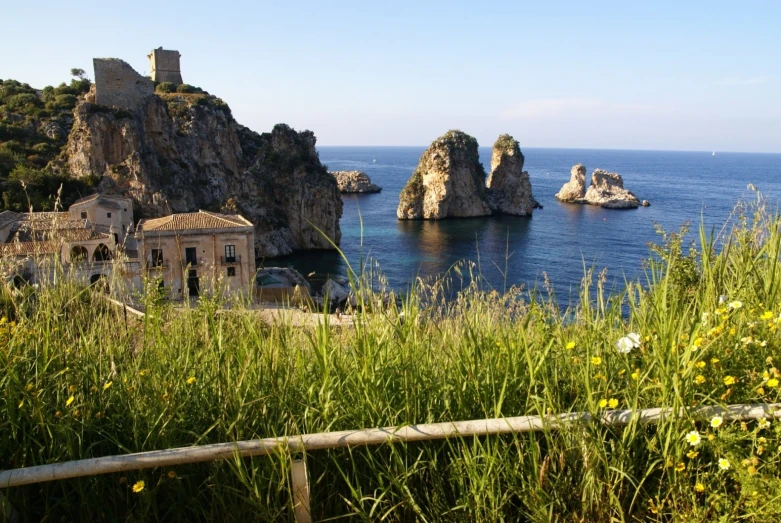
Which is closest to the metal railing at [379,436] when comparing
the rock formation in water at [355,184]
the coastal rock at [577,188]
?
the coastal rock at [577,188]

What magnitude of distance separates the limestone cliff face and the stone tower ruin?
9390 mm

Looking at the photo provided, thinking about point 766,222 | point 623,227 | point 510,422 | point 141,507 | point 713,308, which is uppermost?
point 766,222

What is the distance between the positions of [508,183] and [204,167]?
5245 centimetres

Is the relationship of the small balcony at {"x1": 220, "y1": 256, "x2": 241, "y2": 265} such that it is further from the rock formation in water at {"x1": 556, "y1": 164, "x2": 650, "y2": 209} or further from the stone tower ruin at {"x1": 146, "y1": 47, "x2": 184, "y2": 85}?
the rock formation in water at {"x1": 556, "y1": 164, "x2": 650, "y2": 209}

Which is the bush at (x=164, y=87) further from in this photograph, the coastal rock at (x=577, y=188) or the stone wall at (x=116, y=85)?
the coastal rock at (x=577, y=188)

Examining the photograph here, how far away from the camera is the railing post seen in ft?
8.92

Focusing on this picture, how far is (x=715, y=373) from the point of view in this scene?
10.00 feet

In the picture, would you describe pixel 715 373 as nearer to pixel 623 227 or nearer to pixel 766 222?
pixel 766 222

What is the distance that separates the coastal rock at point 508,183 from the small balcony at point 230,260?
68.3 metres

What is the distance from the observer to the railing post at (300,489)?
2719mm

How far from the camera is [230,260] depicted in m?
33.0

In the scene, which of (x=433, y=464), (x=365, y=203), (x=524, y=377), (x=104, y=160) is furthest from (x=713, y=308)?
(x=365, y=203)

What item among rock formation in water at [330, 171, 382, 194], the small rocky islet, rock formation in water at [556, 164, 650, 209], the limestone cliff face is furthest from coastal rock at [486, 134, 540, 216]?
the limestone cliff face

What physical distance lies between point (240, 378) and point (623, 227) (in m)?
81.2
